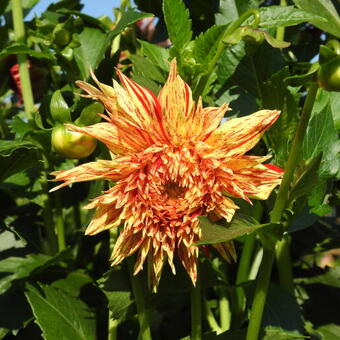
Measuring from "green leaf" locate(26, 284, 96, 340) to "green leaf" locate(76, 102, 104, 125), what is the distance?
273mm

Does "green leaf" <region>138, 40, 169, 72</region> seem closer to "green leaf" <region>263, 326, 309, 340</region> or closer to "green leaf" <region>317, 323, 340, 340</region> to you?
"green leaf" <region>263, 326, 309, 340</region>

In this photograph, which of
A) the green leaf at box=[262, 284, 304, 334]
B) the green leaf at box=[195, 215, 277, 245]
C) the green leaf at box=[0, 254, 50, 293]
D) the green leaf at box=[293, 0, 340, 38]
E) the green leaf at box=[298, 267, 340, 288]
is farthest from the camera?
the green leaf at box=[298, 267, 340, 288]

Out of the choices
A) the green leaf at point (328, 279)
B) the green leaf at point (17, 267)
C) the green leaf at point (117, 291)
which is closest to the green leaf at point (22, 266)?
the green leaf at point (17, 267)

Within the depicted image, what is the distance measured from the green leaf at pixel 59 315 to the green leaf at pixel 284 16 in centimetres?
49

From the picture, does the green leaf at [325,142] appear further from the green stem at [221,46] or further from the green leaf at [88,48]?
the green leaf at [88,48]

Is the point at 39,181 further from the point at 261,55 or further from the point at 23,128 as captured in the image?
the point at 261,55

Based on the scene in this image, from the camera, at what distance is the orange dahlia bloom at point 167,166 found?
0.60 meters

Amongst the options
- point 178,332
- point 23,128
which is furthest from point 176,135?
point 178,332

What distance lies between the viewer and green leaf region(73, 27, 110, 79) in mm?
924

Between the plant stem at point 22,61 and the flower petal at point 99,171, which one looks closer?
the flower petal at point 99,171

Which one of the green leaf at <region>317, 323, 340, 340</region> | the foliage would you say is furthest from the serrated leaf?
the green leaf at <region>317, 323, 340, 340</region>

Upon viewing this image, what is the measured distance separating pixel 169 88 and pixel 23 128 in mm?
329

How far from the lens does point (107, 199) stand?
1.99ft

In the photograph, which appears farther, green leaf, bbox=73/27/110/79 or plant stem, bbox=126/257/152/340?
green leaf, bbox=73/27/110/79
